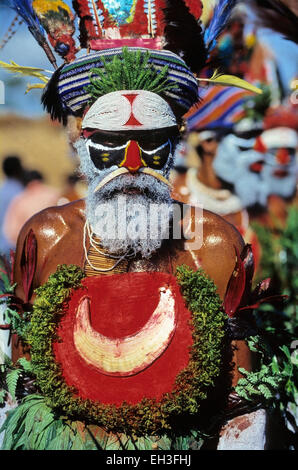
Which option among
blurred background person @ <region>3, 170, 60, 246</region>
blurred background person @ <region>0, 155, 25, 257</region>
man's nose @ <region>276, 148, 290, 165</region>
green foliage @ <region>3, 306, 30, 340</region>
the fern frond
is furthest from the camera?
man's nose @ <region>276, 148, 290, 165</region>

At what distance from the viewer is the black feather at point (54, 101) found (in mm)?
2801

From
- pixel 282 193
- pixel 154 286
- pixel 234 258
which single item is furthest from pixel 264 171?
pixel 154 286

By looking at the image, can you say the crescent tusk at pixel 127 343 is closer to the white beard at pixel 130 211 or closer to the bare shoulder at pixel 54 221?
the white beard at pixel 130 211

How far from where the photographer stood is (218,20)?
9.46ft

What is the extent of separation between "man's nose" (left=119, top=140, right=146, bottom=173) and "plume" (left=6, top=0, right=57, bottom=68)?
68cm

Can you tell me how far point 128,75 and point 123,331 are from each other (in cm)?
112

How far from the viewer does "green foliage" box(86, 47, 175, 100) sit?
8.53 ft

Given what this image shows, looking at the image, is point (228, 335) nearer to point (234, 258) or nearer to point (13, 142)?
point (234, 258)

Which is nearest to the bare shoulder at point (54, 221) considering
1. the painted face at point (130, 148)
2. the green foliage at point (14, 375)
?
the painted face at point (130, 148)

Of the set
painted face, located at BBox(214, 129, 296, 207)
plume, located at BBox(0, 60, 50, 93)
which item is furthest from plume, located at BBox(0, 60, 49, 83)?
painted face, located at BBox(214, 129, 296, 207)

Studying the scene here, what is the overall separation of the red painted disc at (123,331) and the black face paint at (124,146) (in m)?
0.51

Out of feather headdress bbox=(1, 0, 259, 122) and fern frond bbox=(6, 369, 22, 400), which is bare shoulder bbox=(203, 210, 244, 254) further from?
fern frond bbox=(6, 369, 22, 400)

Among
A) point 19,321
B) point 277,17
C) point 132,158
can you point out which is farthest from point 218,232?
point 277,17

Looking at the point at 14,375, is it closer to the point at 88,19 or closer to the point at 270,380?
the point at 270,380
